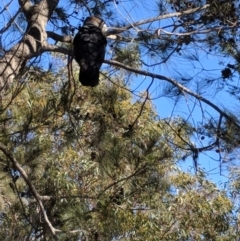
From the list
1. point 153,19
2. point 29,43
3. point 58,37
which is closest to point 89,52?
point 29,43

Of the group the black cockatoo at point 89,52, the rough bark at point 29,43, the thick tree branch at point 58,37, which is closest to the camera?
the black cockatoo at point 89,52

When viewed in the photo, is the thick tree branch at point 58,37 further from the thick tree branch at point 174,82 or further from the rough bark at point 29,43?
the thick tree branch at point 174,82

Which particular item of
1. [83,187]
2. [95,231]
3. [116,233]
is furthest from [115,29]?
[83,187]

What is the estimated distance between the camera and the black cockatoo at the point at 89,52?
5.50 feet

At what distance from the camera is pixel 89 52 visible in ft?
5.55

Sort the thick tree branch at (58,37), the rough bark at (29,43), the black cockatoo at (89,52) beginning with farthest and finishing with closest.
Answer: the thick tree branch at (58,37) → the rough bark at (29,43) → the black cockatoo at (89,52)

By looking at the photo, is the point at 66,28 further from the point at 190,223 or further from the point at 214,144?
the point at 190,223

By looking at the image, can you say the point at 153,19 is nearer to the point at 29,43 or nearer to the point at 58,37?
the point at 58,37

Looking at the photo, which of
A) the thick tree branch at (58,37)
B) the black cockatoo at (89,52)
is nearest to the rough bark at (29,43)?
the thick tree branch at (58,37)

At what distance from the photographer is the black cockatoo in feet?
5.50

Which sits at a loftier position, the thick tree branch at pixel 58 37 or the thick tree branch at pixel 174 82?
the thick tree branch at pixel 58 37

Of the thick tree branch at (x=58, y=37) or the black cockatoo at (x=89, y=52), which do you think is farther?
the thick tree branch at (x=58, y=37)

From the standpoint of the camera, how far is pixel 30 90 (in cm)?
246

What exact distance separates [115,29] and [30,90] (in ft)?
1.76
